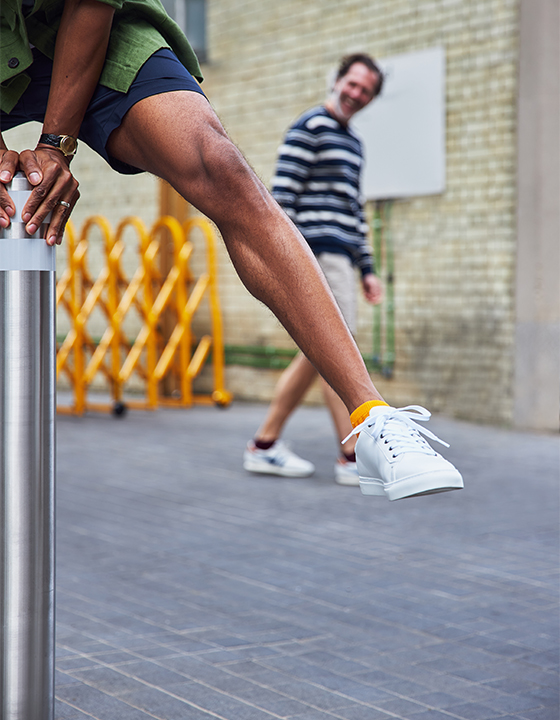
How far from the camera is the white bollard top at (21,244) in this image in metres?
1.87

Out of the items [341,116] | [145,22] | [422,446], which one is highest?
[341,116]

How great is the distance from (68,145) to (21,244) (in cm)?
32

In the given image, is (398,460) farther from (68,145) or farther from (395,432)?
(68,145)

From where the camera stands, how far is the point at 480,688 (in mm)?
2623

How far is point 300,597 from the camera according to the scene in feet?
11.3

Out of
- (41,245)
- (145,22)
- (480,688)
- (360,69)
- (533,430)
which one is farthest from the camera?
(533,430)

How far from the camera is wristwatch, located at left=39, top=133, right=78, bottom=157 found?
2.08m

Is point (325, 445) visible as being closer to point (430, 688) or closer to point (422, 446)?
point (430, 688)

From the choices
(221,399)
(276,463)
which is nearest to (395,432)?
(276,463)

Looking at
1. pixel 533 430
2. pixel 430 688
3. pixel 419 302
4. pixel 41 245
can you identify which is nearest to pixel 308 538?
pixel 430 688

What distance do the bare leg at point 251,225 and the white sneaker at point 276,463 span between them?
3.61m

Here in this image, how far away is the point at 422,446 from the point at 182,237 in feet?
24.1

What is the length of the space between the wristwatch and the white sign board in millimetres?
6240

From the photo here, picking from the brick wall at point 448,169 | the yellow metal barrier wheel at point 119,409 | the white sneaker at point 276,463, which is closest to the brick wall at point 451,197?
the brick wall at point 448,169
